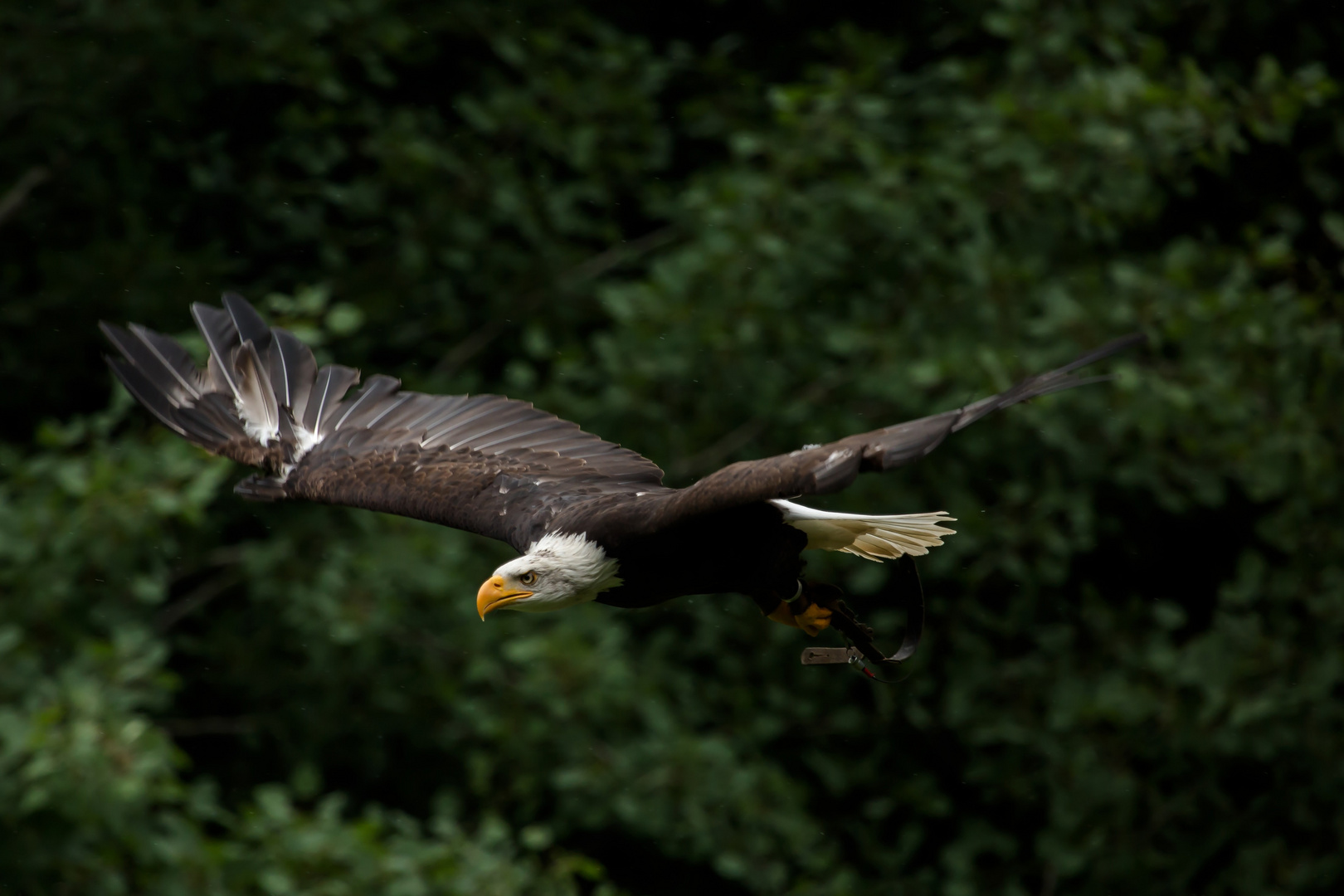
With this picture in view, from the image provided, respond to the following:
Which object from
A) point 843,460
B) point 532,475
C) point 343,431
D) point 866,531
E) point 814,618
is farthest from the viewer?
point 343,431

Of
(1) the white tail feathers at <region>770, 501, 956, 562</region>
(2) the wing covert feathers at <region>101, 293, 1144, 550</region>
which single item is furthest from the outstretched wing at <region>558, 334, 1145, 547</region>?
(1) the white tail feathers at <region>770, 501, 956, 562</region>

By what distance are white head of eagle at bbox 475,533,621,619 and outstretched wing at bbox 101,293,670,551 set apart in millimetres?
633

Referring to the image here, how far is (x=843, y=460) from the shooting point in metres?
4.21

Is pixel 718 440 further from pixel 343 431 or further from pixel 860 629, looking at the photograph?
pixel 860 629

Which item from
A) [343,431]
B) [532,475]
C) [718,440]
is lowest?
[718,440]

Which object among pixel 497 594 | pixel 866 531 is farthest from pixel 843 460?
pixel 497 594

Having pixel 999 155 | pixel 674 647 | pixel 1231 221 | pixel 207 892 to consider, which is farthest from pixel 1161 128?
pixel 207 892

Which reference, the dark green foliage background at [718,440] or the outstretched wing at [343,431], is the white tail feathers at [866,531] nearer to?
the outstretched wing at [343,431]

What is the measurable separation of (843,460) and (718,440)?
15.5ft

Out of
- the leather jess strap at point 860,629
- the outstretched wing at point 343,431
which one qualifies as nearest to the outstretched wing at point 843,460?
the leather jess strap at point 860,629

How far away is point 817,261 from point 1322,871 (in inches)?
160

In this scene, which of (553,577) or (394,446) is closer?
Answer: (553,577)

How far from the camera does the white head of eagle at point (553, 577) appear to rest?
5.27m

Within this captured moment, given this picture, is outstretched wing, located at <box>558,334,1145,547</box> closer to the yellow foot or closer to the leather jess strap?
the leather jess strap
